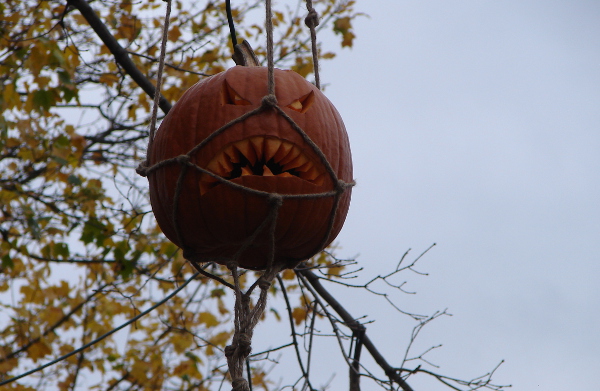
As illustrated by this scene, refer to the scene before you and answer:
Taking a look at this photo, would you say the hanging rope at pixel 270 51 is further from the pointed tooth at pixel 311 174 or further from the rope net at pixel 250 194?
the pointed tooth at pixel 311 174

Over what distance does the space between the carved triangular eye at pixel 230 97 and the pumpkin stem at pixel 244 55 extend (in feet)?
0.86

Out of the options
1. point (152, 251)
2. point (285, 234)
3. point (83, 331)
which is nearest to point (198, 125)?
point (285, 234)

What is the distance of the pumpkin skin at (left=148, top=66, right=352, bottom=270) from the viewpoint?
4.66 feet

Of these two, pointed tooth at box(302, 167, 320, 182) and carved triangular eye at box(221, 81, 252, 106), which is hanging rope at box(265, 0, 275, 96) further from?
pointed tooth at box(302, 167, 320, 182)

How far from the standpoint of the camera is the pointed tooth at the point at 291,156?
1.46 metres

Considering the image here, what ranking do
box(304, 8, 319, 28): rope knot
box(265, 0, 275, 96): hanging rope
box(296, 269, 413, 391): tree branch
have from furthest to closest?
box(296, 269, 413, 391): tree branch
box(304, 8, 319, 28): rope knot
box(265, 0, 275, 96): hanging rope

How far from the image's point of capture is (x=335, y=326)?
9.41 ft

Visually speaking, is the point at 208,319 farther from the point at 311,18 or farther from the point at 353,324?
the point at 311,18

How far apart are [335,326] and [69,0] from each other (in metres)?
1.93

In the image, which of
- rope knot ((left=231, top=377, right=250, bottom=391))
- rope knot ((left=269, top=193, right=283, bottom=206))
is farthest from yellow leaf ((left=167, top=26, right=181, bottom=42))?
rope knot ((left=231, top=377, right=250, bottom=391))

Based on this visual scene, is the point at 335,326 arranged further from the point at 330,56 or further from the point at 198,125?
the point at 330,56

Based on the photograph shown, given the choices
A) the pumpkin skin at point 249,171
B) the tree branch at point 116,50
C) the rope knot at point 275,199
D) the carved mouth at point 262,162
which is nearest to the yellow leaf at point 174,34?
the tree branch at point 116,50

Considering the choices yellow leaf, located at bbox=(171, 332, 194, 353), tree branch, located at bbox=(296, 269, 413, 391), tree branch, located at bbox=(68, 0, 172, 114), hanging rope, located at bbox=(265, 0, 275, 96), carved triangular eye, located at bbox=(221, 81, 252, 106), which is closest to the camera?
hanging rope, located at bbox=(265, 0, 275, 96)

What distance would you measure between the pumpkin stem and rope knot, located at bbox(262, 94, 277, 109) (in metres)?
0.42
